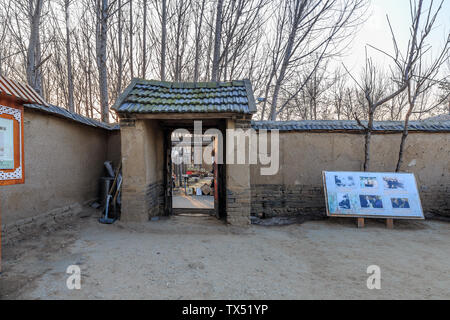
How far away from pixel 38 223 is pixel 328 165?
7023 mm

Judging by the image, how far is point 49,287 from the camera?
2.99 metres

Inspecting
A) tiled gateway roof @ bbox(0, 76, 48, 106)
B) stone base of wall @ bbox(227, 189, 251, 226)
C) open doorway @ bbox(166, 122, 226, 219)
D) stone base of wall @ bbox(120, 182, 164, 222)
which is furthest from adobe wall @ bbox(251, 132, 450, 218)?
tiled gateway roof @ bbox(0, 76, 48, 106)

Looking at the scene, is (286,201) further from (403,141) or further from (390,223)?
(403,141)

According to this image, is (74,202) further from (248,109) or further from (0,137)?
(248,109)

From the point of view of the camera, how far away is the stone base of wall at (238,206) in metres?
5.66

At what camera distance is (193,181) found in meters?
15.9

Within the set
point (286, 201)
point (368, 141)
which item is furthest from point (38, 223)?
point (368, 141)

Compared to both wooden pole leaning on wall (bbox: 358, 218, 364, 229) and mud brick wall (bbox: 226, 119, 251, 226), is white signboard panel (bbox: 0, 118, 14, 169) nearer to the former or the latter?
mud brick wall (bbox: 226, 119, 251, 226)

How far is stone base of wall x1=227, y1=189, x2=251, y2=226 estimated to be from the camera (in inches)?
223

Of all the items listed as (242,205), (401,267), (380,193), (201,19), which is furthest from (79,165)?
(201,19)

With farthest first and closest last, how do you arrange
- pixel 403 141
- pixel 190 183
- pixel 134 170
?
pixel 190 183
pixel 403 141
pixel 134 170

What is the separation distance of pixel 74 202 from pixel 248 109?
483 cm

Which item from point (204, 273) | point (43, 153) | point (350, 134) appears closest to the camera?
point (204, 273)

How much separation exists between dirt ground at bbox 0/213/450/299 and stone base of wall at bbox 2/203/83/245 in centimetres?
17
